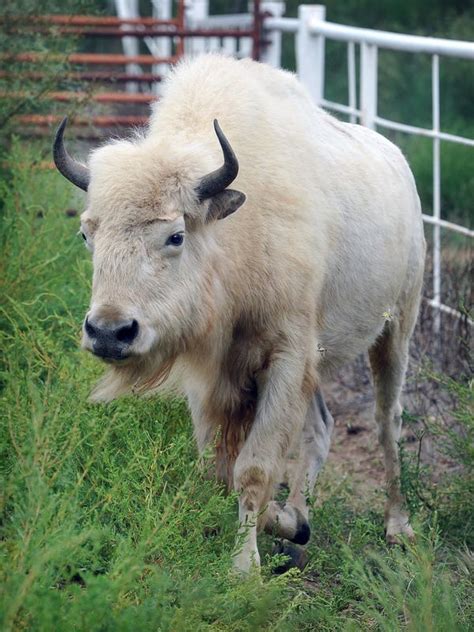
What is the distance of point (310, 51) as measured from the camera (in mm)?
9789

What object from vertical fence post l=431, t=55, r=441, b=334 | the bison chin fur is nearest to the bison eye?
the bison chin fur

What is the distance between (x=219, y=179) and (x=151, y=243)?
15.4 inches

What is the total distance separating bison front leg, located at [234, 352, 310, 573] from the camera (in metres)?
5.07

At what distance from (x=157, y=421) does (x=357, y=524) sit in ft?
3.29

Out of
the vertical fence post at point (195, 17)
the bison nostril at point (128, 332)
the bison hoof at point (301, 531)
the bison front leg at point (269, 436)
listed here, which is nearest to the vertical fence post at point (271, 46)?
the vertical fence post at point (195, 17)

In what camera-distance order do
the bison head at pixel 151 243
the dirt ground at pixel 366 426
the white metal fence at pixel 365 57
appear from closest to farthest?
the bison head at pixel 151 243 < the dirt ground at pixel 366 426 < the white metal fence at pixel 365 57

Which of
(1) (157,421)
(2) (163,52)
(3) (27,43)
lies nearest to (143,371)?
(1) (157,421)

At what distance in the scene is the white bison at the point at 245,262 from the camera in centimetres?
458

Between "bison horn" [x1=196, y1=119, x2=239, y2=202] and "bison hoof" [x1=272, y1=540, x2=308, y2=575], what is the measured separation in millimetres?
1662

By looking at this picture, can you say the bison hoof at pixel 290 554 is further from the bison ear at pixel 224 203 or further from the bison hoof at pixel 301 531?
the bison ear at pixel 224 203

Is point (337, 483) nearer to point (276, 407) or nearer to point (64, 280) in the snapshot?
point (276, 407)

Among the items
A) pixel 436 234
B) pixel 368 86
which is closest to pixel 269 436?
pixel 436 234

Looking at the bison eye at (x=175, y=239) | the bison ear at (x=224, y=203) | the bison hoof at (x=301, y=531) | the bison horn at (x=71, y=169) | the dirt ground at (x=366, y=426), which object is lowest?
the dirt ground at (x=366, y=426)

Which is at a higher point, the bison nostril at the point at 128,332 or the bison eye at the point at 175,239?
the bison eye at the point at 175,239
